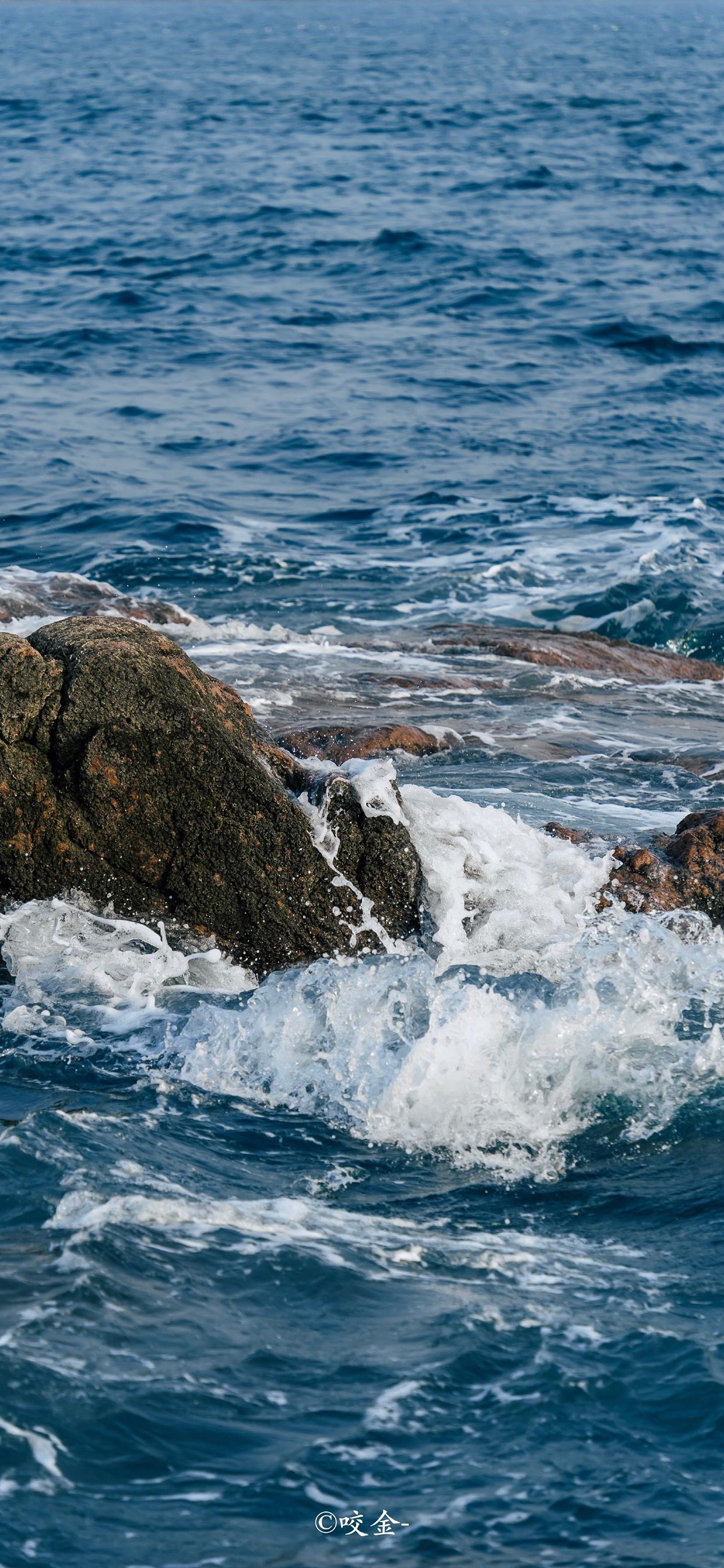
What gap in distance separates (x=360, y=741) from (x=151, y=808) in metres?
2.55

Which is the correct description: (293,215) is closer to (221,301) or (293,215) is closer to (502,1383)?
(221,301)

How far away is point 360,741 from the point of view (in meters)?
8.50

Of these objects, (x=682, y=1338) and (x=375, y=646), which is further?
(x=375, y=646)

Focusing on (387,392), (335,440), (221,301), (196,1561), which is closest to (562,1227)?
(196,1561)

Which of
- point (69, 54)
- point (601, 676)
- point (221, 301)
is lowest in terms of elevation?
point (601, 676)

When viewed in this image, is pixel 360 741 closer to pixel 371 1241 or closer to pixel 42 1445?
pixel 371 1241

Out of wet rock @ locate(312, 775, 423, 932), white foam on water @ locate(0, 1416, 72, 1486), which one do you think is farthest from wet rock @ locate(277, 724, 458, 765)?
white foam on water @ locate(0, 1416, 72, 1486)

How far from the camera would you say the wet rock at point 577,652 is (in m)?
11.2

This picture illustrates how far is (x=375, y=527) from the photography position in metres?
14.7

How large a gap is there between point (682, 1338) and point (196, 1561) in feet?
4.96

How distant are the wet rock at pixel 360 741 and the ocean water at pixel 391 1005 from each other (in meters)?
0.16

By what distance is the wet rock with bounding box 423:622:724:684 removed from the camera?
36.8 ft

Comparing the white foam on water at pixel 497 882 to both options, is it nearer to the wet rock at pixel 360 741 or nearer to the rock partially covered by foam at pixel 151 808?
the rock partially covered by foam at pixel 151 808

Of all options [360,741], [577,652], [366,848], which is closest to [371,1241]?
[366,848]
